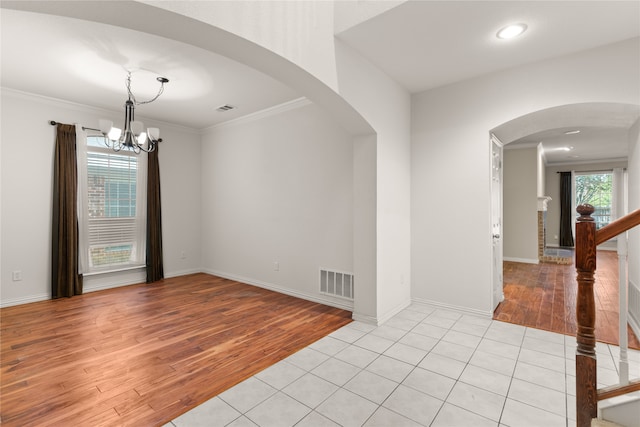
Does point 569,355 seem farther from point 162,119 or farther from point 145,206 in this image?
point 162,119

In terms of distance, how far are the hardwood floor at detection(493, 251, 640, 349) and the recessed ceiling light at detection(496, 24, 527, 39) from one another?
2.89 meters

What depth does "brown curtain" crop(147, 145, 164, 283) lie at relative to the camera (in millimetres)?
5406

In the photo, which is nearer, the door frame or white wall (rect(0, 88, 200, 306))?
the door frame

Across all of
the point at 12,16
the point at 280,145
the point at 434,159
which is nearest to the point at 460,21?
the point at 434,159

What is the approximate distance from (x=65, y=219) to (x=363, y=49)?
472 cm

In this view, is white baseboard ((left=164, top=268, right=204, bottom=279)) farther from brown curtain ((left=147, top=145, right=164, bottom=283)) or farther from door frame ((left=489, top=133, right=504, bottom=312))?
door frame ((left=489, top=133, right=504, bottom=312))

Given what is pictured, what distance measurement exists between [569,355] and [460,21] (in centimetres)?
295

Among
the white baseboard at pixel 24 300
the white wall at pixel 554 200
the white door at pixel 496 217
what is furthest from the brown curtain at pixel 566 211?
the white baseboard at pixel 24 300

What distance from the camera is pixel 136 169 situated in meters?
5.31

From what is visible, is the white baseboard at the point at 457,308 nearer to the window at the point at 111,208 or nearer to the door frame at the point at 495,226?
the door frame at the point at 495,226

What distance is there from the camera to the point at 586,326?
1.53 m

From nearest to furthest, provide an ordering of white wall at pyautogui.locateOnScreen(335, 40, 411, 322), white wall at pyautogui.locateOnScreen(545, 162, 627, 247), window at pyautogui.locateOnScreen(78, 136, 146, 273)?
1. white wall at pyautogui.locateOnScreen(335, 40, 411, 322)
2. window at pyautogui.locateOnScreen(78, 136, 146, 273)
3. white wall at pyautogui.locateOnScreen(545, 162, 627, 247)

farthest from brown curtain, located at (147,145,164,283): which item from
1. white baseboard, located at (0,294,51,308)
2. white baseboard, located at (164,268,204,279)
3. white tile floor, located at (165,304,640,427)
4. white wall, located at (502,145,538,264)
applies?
white wall, located at (502,145,538,264)

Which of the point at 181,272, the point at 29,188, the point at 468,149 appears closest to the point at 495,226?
the point at 468,149
